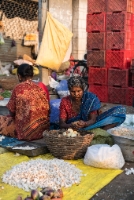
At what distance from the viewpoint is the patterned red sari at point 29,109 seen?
4758 mm

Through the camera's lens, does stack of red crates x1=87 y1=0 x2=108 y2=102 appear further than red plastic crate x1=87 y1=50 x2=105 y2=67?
No

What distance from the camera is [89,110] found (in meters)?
4.59

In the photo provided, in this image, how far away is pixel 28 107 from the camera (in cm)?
476

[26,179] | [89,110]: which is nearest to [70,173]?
[26,179]

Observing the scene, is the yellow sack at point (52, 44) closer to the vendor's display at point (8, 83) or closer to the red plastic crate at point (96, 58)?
the red plastic crate at point (96, 58)

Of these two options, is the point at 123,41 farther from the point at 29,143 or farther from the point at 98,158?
the point at 98,158

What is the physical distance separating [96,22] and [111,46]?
2.17 ft

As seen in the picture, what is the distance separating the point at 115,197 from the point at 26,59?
9.86 metres

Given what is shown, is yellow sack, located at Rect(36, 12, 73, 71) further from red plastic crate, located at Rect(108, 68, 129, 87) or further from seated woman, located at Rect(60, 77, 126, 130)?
seated woman, located at Rect(60, 77, 126, 130)

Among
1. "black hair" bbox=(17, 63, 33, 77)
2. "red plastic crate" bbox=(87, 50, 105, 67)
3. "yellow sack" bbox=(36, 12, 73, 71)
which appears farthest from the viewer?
"red plastic crate" bbox=(87, 50, 105, 67)

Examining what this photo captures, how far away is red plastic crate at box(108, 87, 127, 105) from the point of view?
793 cm

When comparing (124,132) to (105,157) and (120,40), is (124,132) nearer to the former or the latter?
(105,157)

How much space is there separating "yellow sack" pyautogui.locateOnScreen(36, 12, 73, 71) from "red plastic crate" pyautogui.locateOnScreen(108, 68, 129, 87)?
1.35m

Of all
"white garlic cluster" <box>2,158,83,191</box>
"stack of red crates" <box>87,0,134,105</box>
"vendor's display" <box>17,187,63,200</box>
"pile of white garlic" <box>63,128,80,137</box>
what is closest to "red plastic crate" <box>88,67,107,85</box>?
"stack of red crates" <box>87,0,134,105</box>
